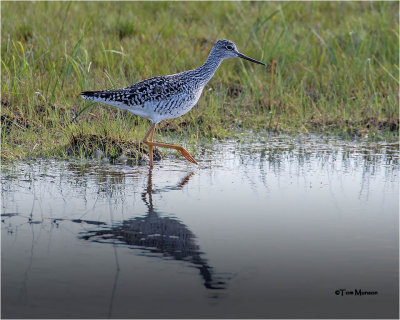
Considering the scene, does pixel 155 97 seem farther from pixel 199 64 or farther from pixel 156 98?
pixel 199 64

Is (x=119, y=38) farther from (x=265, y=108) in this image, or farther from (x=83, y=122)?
(x=83, y=122)

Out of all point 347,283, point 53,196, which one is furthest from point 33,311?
point 53,196

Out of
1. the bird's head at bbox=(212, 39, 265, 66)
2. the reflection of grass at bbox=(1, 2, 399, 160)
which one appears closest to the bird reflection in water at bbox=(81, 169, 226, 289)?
the reflection of grass at bbox=(1, 2, 399, 160)

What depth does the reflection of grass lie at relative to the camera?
8.02 metres

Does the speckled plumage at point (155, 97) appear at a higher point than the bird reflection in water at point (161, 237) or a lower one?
higher

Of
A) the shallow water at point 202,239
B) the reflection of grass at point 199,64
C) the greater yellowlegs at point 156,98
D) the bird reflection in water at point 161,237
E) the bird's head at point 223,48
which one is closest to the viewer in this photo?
the shallow water at point 202,239

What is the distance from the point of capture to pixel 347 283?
12.7 feet

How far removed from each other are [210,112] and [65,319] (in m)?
5.16

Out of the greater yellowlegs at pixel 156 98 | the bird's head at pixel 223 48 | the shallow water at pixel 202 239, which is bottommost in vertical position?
the shallow water at pixel 202 239

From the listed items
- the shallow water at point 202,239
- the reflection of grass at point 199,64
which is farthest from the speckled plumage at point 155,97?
the shallow water at point 202,239

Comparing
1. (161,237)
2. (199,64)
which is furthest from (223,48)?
(161,237)

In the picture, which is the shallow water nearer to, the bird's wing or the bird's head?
the bird's wing

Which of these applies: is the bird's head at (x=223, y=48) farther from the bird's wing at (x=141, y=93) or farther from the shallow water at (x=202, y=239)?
the shallow water at (x=202, y=239)

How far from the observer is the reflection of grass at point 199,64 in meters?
8.02
